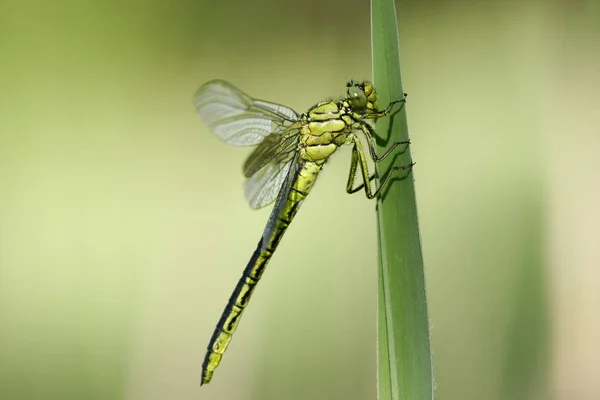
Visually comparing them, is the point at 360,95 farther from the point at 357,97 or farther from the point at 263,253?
the point at 263,253

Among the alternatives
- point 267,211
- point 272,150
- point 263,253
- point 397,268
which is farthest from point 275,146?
point 397,268

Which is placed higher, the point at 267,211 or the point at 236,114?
the point at 236,114

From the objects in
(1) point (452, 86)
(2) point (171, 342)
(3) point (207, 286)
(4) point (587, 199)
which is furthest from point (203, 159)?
(4) point (587, 199)

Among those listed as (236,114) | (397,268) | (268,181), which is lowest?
(397,268)

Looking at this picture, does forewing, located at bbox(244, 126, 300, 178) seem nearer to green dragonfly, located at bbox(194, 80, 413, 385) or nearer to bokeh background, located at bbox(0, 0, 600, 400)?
green dragonfly, located at bbox(194, 80, 413, 385)

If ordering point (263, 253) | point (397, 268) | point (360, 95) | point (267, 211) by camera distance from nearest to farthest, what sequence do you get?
point (397, 268)
point (360, 95)
point (263, 253)
point (267, 211)

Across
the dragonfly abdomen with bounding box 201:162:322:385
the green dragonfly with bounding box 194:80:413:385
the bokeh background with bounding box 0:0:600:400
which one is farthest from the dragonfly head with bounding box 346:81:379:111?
the bokeh background with bounding box 0:0:600:400
